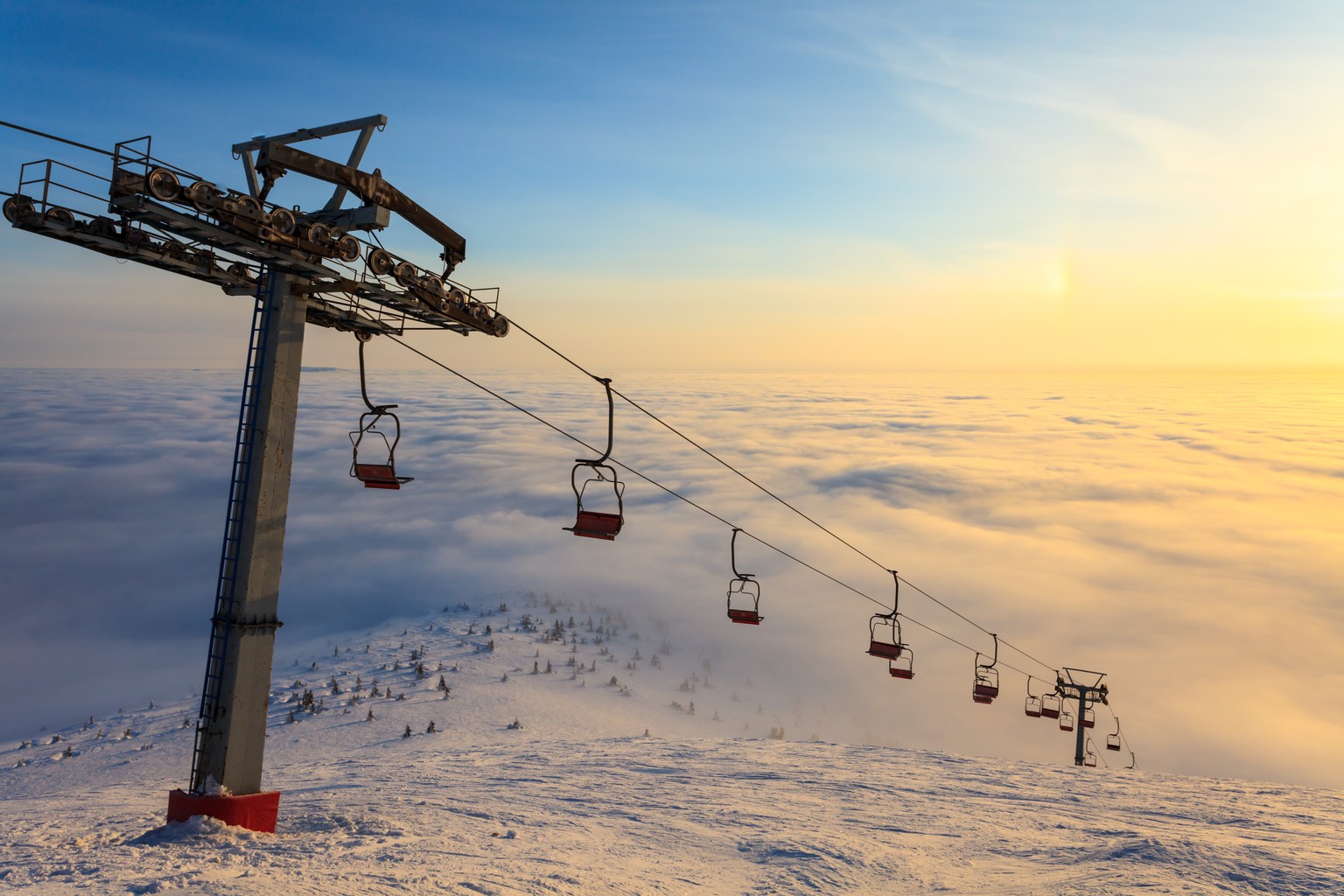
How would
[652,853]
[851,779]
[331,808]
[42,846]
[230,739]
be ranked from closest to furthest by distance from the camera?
1. [42,846]
2. [230,739]
3. [652,853]
4. [331,808]
5. [851,779]

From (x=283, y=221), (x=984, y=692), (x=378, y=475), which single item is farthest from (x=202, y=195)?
(x=984, y=692)

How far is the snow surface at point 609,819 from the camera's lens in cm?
943

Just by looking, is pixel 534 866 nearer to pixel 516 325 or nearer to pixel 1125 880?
pixel 1125 880

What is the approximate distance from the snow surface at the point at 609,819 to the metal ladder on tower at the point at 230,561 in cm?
116

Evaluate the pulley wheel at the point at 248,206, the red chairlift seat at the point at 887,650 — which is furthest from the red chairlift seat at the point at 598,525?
the red chairlift seat at the point at 887,650

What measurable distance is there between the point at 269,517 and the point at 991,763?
16.1 meters

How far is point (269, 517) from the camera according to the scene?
1084 centimetres

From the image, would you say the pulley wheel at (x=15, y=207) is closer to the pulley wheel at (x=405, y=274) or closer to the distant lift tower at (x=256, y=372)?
the distant lift tower at (x=256, y=372)

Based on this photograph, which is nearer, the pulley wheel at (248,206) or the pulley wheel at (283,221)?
the pulley wheel at (248,206)

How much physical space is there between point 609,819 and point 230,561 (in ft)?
22.3

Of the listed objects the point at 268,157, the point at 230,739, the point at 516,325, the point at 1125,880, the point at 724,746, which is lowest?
the point at 724,746

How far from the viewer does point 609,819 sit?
12.8 meters

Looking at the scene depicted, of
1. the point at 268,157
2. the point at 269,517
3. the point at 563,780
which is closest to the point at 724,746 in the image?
the point at 563,780

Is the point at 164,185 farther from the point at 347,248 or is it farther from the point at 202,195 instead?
the point at 347,248
